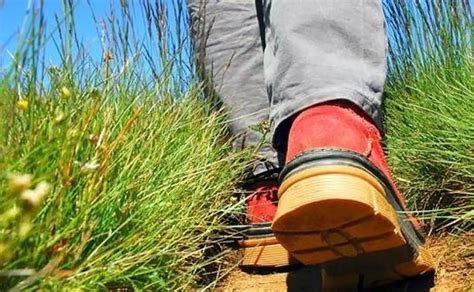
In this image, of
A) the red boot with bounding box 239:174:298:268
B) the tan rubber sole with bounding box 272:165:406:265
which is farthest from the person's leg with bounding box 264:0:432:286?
the red boot with bounding box 239:174:298:268

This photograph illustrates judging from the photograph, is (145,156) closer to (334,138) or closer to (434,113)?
(334,138)

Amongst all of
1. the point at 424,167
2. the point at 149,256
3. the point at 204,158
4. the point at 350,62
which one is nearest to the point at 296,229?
the point at 149,256

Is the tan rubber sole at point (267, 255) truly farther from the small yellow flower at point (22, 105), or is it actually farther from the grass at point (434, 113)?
the small yellow flower at point (22, 105)

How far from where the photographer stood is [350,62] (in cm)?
126

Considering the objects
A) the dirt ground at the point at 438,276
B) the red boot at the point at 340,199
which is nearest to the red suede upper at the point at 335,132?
the red boot at the point at 340,199

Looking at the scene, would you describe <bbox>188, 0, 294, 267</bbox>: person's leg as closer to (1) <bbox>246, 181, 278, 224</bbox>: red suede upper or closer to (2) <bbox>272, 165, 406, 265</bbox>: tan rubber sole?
(1) <bbox>246, 181, 278, 224</bbox>: red suede upper

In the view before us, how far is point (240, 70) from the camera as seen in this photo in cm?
173

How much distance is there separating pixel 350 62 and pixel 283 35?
0.12 meters

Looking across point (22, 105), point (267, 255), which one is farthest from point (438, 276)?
point (22, 105)

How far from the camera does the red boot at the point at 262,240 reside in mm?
1558

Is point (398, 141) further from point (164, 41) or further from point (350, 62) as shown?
point (164, 41)

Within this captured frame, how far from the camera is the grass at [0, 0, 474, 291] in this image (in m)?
0.90

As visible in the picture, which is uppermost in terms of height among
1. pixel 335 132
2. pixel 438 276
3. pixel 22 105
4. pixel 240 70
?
pixel 22 105

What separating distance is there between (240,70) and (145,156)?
0.49 metres
